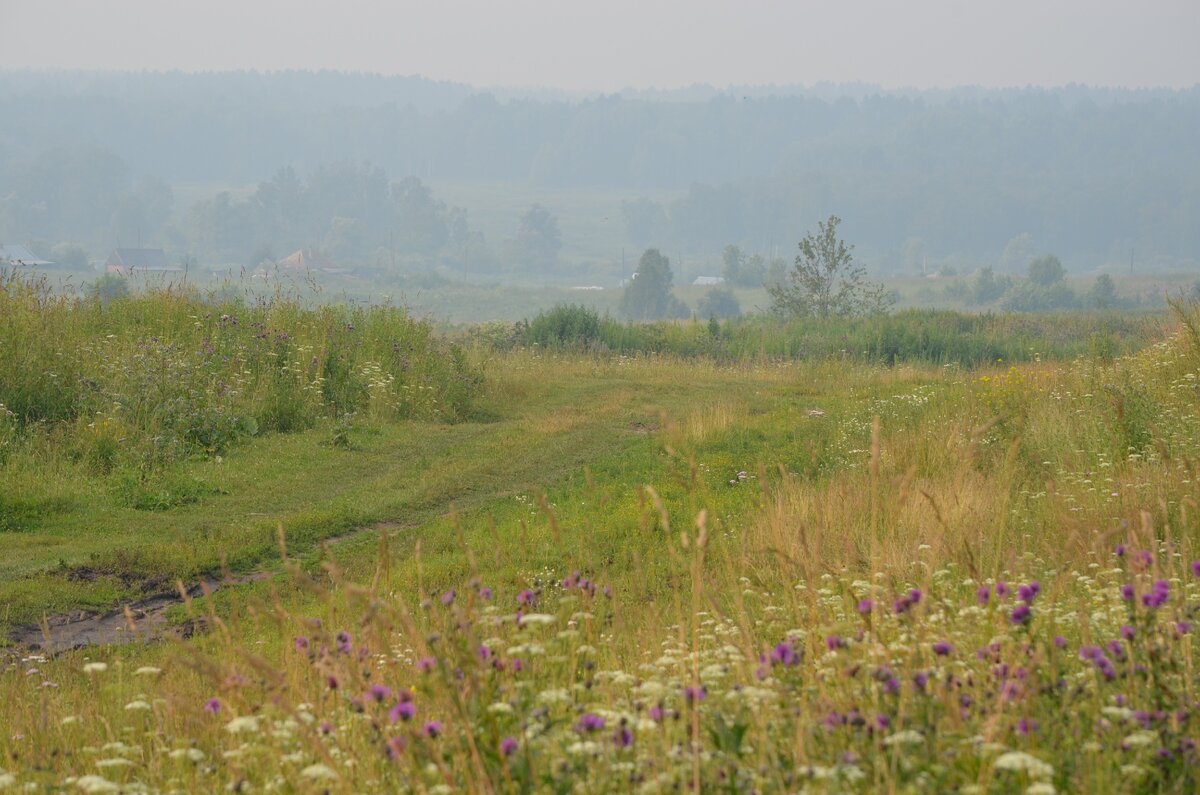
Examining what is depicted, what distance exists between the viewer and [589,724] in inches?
110

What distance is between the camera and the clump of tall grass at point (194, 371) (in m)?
12.6

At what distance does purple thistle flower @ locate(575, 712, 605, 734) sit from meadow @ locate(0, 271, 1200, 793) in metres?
0.02

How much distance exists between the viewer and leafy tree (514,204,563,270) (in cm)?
16975

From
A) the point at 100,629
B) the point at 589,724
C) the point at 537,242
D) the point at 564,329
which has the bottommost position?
the point at 100,629

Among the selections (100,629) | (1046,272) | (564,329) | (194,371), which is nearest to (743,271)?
(1046,272)

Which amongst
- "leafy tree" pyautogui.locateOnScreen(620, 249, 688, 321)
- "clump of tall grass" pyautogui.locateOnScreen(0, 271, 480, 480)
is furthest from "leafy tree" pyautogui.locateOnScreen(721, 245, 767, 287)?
"clump of tall grass" pyautogui.locateOnScreen(0, 271, 480, 480)

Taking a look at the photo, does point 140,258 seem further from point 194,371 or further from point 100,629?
point 100,629

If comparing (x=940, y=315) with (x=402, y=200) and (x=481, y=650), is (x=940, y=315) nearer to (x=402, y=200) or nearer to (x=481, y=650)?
(x=481, y=650)

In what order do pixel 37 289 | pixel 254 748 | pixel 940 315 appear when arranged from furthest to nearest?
1. pixel 940 315
2. pixel 37 289
3. pixel 254 748

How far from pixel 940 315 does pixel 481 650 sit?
36.4 m

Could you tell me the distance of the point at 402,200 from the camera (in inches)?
6850

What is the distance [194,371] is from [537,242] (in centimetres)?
15979

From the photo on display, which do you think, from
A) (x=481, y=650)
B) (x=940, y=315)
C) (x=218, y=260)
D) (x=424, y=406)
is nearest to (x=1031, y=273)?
(x=940, y=315)

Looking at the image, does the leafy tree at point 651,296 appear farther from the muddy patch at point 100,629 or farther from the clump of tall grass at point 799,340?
the muddy patch at point 100,629
